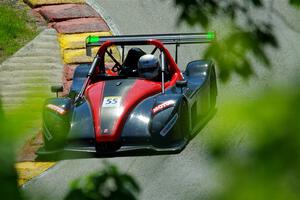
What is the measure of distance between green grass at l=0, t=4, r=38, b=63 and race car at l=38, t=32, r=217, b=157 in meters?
4.10

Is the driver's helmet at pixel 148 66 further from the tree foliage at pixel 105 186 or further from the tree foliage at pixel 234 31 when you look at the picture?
the tree foliage at pixel 105 186

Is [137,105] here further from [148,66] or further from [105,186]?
[105,186]

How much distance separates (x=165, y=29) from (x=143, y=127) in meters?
6.91

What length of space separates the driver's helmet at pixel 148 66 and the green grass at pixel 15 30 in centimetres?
458

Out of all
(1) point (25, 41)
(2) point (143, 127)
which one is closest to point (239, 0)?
(2) point (143, 127)

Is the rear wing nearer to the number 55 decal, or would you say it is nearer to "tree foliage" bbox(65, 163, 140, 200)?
the number 55 decal

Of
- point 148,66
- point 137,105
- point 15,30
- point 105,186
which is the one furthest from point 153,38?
point 105,186

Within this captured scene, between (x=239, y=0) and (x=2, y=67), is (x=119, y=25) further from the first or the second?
(x=239, y=0)

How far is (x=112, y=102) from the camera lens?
9.16 m

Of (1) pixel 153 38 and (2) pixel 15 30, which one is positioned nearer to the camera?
(1) pixel 153 38

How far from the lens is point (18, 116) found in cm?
124

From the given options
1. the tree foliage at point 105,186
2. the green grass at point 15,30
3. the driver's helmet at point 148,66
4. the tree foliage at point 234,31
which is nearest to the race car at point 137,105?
the driver's helmet at point 148,66

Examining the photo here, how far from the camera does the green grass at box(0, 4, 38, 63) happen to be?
1427 cm

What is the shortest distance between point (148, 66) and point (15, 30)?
5.82 metres
